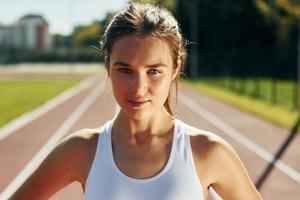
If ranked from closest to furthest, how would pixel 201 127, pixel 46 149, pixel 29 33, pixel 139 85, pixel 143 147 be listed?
1. pixel 139 85
2. pixel 143 147
3. pixel 46 149
4. pixel 201 127
5. pixel 29 33

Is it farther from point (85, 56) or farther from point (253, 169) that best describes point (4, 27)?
point (253, 169)

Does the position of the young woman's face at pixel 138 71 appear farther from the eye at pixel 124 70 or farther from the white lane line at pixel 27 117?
the white lane line at pixel 27 117

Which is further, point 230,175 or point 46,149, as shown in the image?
point 46,149

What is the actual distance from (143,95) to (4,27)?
15371 cm

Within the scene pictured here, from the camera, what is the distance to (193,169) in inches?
65.6

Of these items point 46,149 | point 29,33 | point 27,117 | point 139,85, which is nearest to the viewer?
point 139,85

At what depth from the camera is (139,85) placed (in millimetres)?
1636

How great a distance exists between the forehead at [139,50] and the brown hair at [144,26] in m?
0.01

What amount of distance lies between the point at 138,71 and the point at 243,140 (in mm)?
12817

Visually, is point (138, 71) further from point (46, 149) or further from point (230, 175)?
point (46, 149)

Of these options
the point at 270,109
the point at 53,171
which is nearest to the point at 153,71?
the point at 53,171

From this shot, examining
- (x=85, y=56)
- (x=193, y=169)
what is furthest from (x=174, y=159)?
(x=85, y=56)

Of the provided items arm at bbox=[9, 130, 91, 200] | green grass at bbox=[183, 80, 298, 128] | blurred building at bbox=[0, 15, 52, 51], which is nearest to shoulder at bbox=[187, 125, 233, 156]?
arm at bbox=[9, 130, 91, 200]

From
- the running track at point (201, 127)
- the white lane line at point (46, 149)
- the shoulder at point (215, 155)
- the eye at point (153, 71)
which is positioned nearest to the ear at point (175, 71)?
the eye at point (153, 71)
